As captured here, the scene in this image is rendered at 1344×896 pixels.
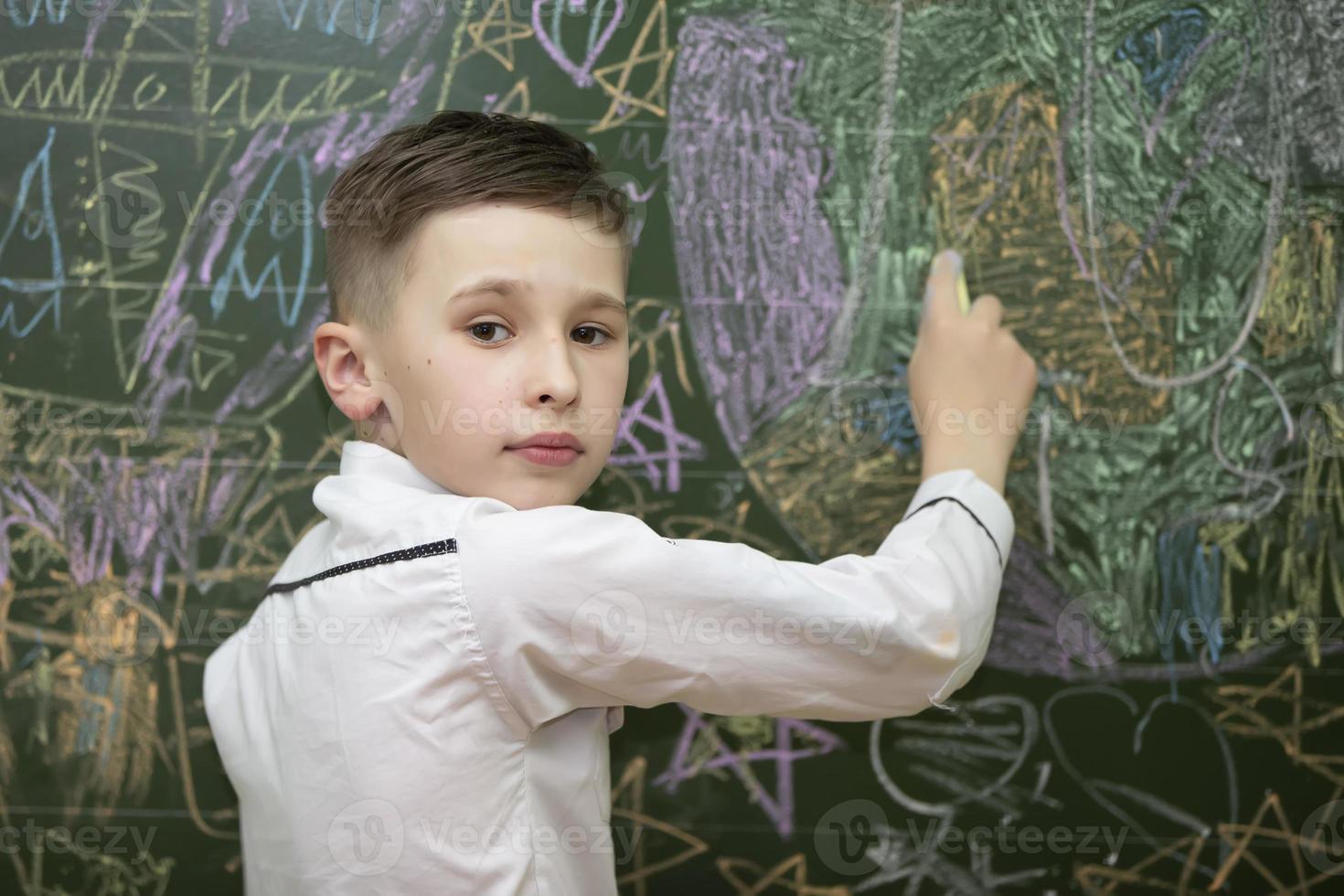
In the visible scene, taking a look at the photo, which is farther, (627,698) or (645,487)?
(645,487)

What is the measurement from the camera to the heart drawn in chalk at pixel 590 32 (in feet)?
4.24

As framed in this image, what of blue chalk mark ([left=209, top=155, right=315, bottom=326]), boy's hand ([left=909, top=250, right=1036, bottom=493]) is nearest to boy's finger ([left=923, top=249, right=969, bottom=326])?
boy's hand ([left=909, top=250, right=1036, bottom=493])

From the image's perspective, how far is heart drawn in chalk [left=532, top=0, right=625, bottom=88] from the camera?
4.24ft

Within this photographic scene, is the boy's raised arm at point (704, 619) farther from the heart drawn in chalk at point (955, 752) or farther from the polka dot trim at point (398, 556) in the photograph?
the heart drawn in chalk at point (955, 752)

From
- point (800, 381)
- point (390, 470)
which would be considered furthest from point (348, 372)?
point (800, 381)

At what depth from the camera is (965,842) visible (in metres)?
1.31

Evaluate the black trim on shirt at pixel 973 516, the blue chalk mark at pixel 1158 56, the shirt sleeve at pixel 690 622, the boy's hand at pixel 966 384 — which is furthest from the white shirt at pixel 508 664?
the blue chalk mark at pixel 1158 56

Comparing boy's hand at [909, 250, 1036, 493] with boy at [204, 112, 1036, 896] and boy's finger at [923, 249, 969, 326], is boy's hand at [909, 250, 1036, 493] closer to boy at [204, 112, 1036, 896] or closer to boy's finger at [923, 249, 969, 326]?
boy's finger at [923, 249, 969, 326]

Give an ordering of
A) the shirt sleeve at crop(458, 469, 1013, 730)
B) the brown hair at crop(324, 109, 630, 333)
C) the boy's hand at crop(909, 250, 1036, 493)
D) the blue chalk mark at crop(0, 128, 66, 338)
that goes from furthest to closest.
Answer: the blue chalk mark at crop(0, 128, 66, 338) → the boy's hand at crop(909, 250, 1036, 493) → the brown hair at crop(324, 109, 630, 333) → the shirt sleeve at crop(458, 469, 1013, 730)

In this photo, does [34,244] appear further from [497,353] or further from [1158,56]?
[1158,56]

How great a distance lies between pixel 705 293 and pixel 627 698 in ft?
1.78

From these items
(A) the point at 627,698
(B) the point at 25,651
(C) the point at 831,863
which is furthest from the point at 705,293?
(B) the point at 25,651

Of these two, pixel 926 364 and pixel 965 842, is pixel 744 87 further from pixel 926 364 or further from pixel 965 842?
pixel 965 842

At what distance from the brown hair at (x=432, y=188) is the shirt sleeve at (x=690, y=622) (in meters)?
0.25
